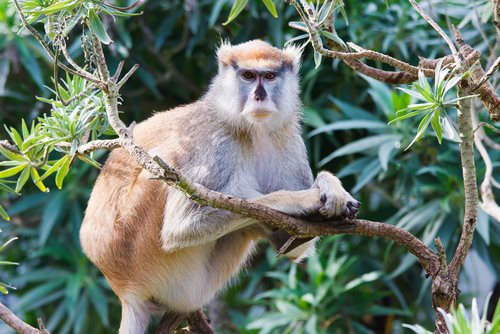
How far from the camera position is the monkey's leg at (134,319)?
3.47m

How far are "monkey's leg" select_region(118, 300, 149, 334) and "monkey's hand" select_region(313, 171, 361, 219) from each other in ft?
3.33

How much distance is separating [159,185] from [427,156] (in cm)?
263

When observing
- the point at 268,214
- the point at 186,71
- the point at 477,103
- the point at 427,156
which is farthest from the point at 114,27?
the point at 268,214

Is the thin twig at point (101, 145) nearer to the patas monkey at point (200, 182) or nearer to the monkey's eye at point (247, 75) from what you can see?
the patas monkey at point (200, 182)

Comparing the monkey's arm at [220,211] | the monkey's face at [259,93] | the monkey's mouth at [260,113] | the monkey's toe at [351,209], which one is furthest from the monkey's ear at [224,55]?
the monkey's toe at [351,209]

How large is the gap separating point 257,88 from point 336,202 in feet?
2.42

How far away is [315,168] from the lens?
6.03 meters

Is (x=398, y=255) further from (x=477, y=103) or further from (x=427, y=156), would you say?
(x=477, y=103)

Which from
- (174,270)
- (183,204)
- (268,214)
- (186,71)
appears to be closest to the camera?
(268,214)

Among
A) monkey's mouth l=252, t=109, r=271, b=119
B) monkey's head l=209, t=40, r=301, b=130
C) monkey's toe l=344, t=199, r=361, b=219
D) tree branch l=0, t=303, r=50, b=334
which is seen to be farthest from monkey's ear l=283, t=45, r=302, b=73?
tree branch l=0, t=303, r=50, b=334

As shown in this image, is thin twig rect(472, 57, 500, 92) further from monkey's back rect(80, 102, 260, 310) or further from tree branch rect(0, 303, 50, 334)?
tree branch rect(0, 303, 50, 334)

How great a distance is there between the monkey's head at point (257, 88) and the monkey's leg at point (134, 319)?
3.10 feet

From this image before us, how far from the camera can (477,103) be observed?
435 centimetres

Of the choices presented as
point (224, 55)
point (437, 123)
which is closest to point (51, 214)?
point (224, 55)
